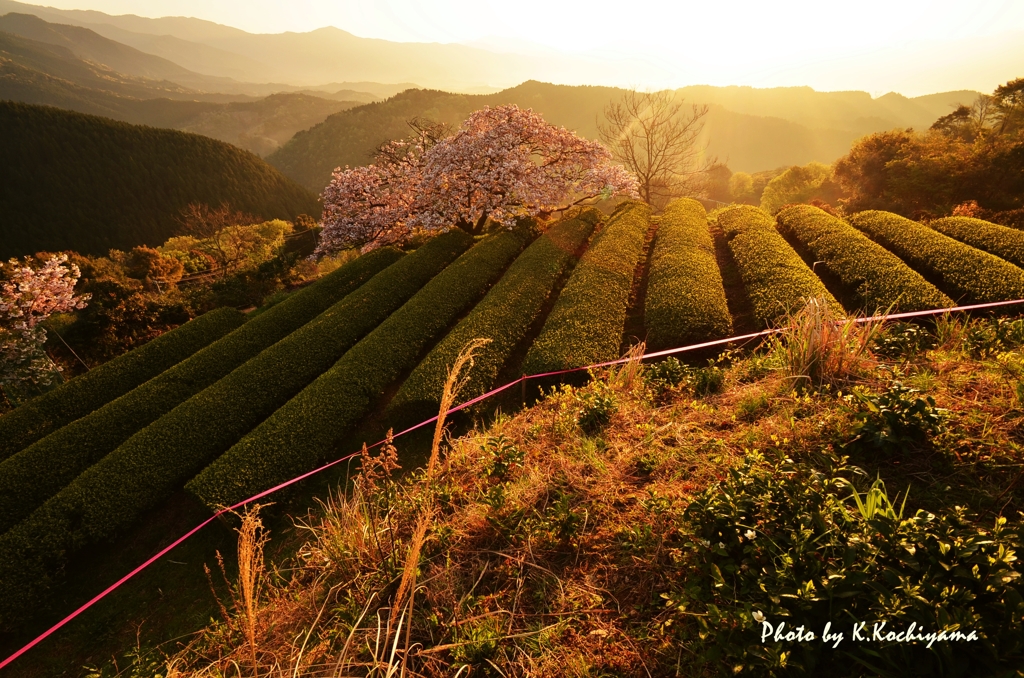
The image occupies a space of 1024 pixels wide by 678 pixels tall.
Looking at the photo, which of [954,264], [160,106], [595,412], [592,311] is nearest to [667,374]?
[595,412]

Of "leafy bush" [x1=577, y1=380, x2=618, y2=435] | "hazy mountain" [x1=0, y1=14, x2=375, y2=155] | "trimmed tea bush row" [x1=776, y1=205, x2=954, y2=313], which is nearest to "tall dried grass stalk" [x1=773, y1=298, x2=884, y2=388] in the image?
"trimmed tea bush row" [x1=776, y1=205, x2=954, y2=313]

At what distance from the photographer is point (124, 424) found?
31.7 feet

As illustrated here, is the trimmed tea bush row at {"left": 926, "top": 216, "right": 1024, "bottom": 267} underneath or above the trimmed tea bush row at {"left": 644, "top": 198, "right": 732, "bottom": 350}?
above

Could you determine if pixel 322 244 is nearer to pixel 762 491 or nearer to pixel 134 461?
pixel 134 461

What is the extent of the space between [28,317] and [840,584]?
20.8 meters

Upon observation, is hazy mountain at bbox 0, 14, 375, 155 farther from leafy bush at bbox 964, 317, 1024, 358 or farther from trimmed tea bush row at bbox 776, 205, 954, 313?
leafy bush at bbox 964, 317, 1024, 358

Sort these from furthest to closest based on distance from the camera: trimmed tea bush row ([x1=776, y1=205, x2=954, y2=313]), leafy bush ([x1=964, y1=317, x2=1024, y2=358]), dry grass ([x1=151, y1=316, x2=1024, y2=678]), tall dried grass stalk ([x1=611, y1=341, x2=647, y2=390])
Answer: trimmed tea bush row ([x1=776, y1=205, x2=954, y2=313])
tall dried grass stalk ([x1=611, y1=341, x2=647, y2=390])
leafy bush ([x1=964, y1=317, x2=1024, y2=358])
dry grass ([x1=151, y1=316, x2=1024, y2=678])

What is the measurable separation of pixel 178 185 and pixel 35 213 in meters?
15.7

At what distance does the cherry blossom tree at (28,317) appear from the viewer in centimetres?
1170

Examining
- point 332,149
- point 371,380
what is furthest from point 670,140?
point 332,149

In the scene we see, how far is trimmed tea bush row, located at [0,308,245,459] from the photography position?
10000 millimetres

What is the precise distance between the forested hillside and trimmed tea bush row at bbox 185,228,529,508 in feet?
211

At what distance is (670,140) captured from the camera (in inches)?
1060

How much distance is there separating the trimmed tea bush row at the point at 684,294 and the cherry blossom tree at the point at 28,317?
1801 cm
